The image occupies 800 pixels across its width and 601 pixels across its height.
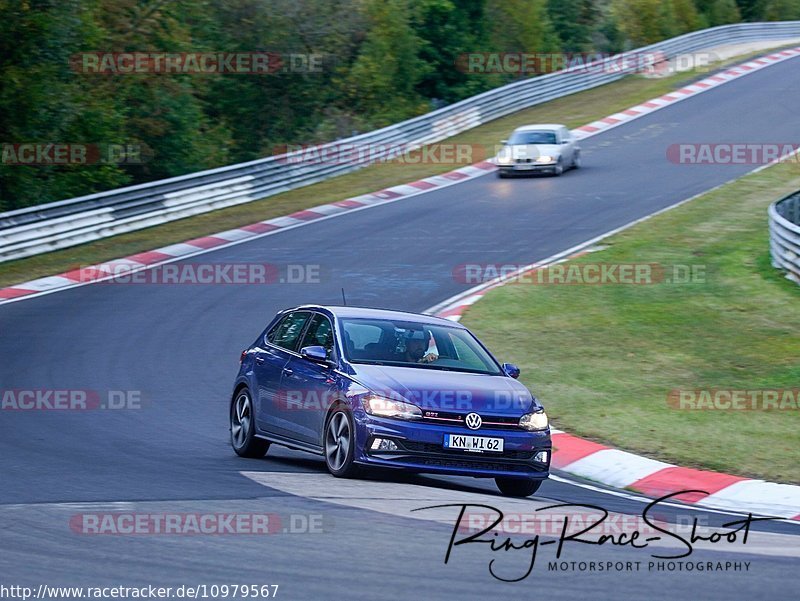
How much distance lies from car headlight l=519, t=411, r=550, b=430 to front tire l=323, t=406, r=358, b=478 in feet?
4.51

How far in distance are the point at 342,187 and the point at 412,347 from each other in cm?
2162

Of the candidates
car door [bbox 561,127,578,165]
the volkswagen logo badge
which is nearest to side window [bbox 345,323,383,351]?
the volkswagen logo badge

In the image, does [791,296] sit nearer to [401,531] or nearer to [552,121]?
[401,531]

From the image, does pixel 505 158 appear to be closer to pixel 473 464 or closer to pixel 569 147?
pixel 569 147

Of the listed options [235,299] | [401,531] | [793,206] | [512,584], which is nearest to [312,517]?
[401,531]

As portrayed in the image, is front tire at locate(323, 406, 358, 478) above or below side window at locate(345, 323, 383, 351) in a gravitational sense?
below

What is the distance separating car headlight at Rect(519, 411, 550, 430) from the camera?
10336 mm

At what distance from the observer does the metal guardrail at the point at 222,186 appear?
25.0 m

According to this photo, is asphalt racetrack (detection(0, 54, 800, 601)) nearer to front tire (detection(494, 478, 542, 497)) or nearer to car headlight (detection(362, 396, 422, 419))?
front tire (detection(494, 478, 542, 497))

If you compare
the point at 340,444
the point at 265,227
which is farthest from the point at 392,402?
the point at 265,227

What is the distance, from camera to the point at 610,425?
13250 millimetres

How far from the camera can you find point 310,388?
435 inches

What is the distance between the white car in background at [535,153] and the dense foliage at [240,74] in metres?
8.68

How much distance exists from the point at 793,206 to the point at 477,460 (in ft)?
46.7
